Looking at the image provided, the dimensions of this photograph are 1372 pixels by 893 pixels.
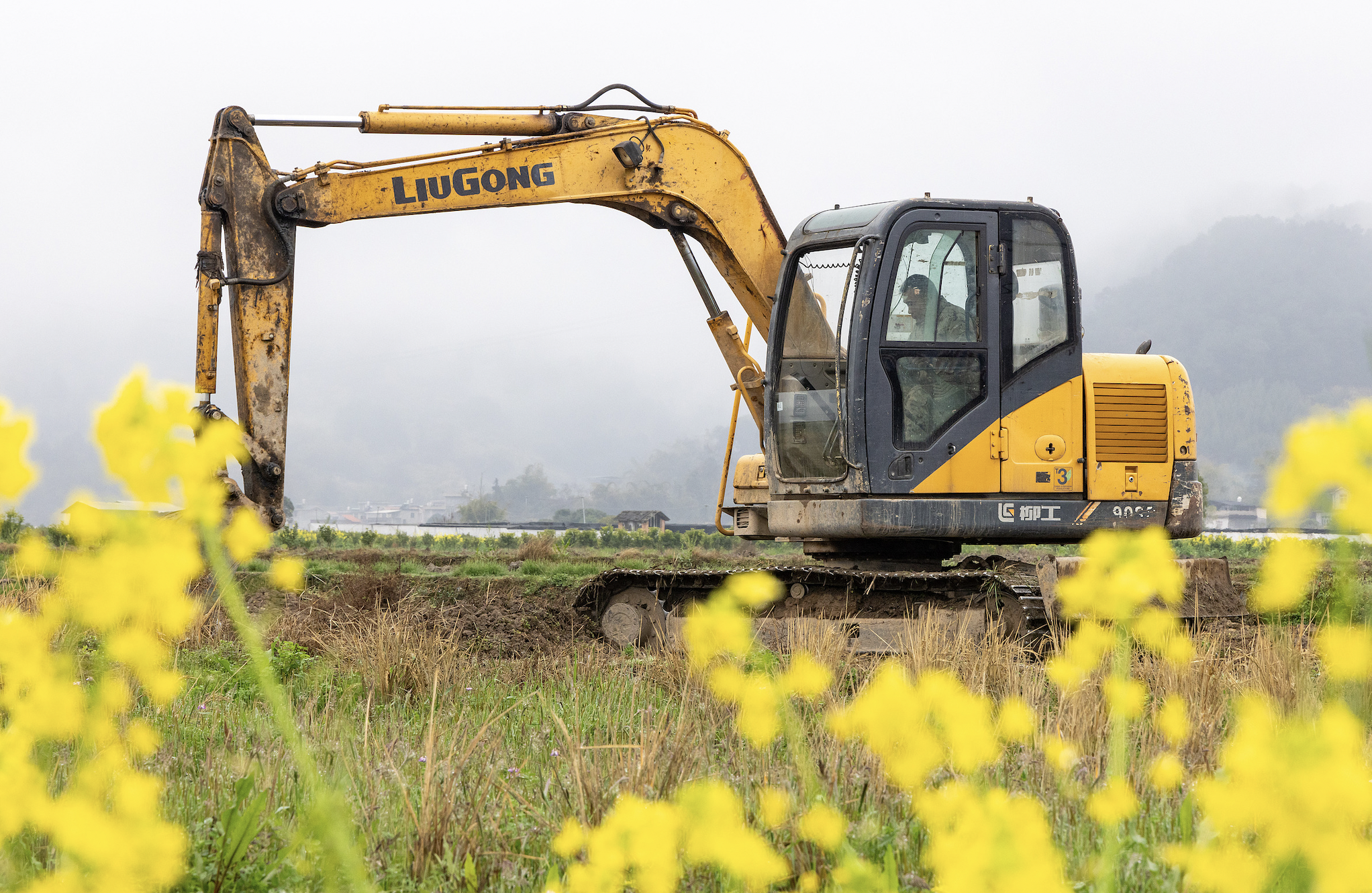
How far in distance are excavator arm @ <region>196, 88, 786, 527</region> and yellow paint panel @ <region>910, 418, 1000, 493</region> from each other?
1.90 m

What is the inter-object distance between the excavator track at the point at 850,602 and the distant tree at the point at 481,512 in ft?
287

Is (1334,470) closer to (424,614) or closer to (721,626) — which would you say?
(721,626)

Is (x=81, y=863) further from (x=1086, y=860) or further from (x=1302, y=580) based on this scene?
(x=1086, y=860)

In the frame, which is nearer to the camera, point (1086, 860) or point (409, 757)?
point (1086, 860)

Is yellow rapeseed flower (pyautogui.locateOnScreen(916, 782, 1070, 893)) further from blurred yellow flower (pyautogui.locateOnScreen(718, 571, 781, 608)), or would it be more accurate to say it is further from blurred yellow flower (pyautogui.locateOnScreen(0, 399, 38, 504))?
blurred yellow flower (pyautogui.locateOnScreen(0, 399, 38, 504))

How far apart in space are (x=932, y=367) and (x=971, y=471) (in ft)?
2.61

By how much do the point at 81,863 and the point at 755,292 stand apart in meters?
7.53

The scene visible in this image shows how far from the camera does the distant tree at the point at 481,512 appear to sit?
96.7 metres

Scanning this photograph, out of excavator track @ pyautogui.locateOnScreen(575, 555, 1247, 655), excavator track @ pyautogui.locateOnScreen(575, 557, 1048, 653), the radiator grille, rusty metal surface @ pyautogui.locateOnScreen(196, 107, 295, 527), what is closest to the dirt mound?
excavator track @ pyautogui.locateOnScreen(575, 557, 1048, 653)

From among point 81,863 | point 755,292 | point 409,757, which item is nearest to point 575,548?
point 755,292

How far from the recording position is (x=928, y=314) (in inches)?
309

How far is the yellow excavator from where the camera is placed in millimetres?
7750

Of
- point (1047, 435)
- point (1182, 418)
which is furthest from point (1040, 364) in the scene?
point (1182, 418)

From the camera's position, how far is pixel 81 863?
2072 mm
